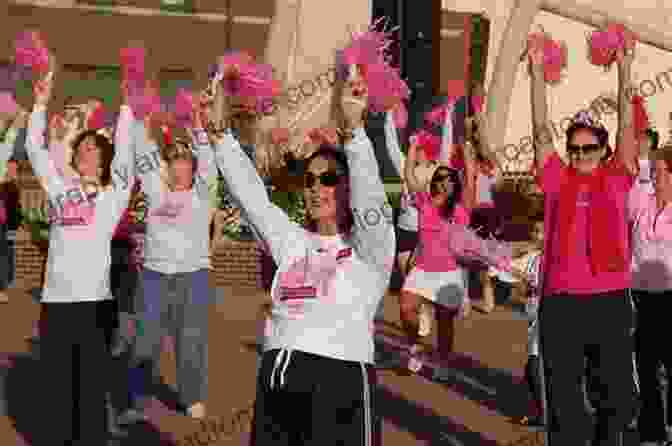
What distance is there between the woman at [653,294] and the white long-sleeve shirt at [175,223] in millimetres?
2661

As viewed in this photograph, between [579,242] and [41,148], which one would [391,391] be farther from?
[41,148]

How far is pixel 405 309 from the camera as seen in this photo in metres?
10.2

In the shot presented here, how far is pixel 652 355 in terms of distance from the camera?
7.57m

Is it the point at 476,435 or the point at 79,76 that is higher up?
the point at 79,76

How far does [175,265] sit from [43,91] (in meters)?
1.97

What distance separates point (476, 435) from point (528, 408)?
915mm

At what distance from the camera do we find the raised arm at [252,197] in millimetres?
4695

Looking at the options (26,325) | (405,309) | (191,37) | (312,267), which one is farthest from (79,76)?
(312,267)

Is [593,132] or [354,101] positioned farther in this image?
[593,132]

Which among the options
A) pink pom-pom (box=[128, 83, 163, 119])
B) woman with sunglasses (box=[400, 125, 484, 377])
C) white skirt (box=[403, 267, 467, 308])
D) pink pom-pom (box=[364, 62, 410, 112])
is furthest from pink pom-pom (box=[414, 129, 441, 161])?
pink pom-pom (box=[364, 62, 410, 112])

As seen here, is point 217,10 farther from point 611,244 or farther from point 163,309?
point 611,244

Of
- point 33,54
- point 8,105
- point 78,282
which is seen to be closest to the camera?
point 78,282

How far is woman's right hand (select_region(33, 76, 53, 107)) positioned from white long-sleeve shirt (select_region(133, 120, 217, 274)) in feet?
5.05

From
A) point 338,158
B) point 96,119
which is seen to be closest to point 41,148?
point 96,119
